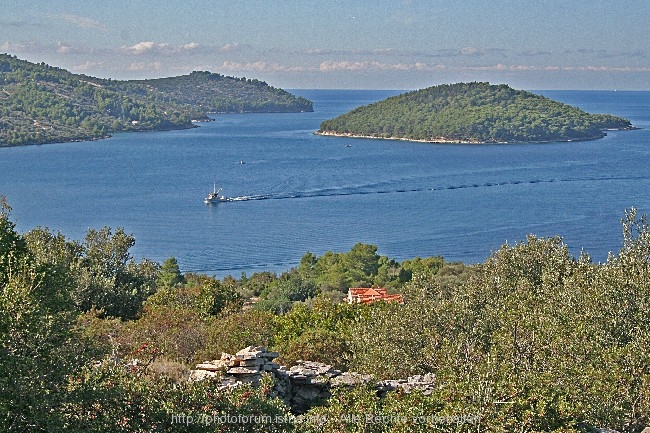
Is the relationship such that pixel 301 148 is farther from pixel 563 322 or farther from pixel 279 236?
pixel 563 322

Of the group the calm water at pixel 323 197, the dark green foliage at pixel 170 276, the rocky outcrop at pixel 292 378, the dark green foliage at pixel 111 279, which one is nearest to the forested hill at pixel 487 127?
the calm water at pixel 323 197

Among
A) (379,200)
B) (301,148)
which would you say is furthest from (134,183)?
(301,148)

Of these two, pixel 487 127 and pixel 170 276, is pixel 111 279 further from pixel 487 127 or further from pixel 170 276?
pixel 487 127

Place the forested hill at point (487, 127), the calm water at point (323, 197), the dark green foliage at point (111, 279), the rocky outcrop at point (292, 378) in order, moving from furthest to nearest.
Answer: the forested hill at point (487, 127) < the calm water at point (323, 197) < the dark green foliage at point (111, 279) < the rocky outcrop at point (292, 378)

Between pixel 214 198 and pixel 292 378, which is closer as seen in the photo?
pixel 292 378

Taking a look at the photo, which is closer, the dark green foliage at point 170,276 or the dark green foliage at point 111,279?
the dark green foliage at point 111,279

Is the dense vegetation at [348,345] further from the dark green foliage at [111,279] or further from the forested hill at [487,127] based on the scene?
the forested hill at [487,127]

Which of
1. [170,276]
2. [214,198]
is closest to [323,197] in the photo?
[214,198]
